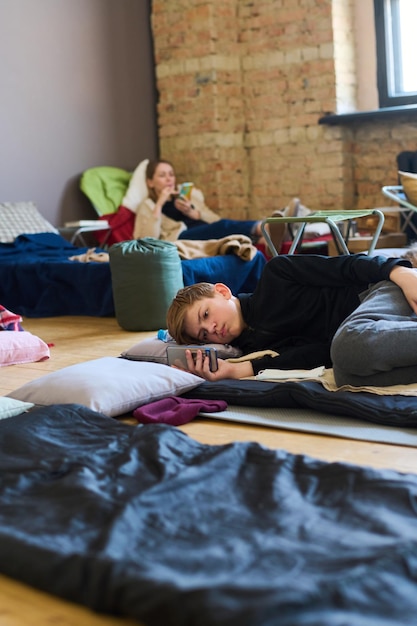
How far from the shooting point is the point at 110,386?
2.72 metres

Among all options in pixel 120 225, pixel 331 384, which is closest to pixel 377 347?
pixel 331 384

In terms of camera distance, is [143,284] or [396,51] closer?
[143,284]

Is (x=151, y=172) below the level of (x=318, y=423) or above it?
above

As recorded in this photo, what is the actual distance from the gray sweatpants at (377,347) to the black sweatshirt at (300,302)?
0.33 metres

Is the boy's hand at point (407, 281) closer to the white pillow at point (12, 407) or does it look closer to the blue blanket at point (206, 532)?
the blue blanket at point (206, 532)

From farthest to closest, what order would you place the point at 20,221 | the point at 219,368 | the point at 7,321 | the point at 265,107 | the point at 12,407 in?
the point at 265,107
the point at 20,221
the point at 7,321
the point at 219,368
the point at 12,407

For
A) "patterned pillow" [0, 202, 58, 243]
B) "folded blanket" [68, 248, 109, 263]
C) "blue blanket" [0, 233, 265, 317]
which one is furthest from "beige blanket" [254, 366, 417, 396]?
"patterned pillow" [0, 202, 58, 243]

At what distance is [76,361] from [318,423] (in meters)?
1.68

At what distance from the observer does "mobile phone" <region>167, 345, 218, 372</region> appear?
305 cm

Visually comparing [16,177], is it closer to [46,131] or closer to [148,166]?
[46,131]

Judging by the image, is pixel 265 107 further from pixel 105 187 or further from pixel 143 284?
→ pixel 143 284

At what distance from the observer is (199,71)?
739 cm

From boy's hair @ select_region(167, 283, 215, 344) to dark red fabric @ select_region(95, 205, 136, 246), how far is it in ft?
12.1

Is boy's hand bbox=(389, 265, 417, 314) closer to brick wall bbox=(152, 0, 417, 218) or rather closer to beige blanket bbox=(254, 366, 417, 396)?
beige blanket bbox=(254, 366, 417, 396)
